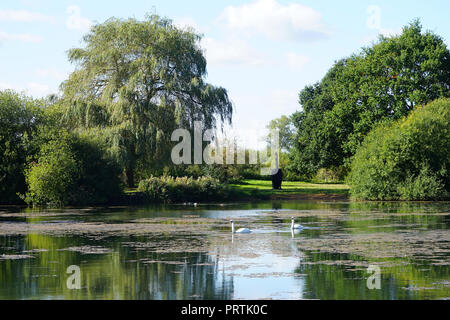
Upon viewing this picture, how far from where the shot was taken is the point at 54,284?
1229 centimetres

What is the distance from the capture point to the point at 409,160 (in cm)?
4450

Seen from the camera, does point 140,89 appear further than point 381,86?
No

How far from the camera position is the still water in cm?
1144

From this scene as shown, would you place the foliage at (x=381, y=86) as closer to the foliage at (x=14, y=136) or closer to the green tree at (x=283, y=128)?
the foliage at (x=14, y=136)

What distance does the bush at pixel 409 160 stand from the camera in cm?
4341

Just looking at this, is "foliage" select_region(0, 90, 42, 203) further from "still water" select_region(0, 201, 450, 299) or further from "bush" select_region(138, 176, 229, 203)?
"still water" select_region(0, 201, 450, 299)

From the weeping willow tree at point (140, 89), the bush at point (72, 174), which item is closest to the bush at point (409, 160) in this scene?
the weeping willow tree at point (140, 89)

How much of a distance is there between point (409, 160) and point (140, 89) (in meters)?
20.9

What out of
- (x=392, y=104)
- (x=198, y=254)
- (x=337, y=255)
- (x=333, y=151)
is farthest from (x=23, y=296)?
(x=333, y=151)

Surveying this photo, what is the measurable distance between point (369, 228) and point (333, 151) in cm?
3416

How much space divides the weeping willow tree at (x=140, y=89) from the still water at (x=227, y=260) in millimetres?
21668

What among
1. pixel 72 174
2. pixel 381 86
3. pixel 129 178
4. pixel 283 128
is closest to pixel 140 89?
pixel 129 178

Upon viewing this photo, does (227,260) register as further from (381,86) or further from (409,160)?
(381,86)

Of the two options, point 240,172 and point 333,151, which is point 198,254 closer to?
point 333,151
